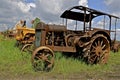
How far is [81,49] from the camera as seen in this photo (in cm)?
1514

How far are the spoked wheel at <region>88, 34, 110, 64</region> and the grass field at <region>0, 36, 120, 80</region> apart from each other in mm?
469

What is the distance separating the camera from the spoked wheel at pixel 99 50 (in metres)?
15.0

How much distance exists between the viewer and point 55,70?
41.9ft

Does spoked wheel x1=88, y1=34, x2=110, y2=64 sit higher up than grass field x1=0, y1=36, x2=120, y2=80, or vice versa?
spoked wheel x1=88, y1=34, x2=110, y2=64

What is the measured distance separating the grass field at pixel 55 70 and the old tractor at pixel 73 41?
47cm

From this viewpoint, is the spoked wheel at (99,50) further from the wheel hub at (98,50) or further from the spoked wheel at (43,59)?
the spoked wheel at (43,59)

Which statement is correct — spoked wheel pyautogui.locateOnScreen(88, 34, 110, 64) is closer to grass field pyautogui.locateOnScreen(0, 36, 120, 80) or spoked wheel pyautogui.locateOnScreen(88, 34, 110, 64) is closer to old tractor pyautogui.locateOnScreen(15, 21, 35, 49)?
grass field pyautogui.locateOnScreen(0, 36, 120, 80)

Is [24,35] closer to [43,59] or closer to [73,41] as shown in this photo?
[73,41]

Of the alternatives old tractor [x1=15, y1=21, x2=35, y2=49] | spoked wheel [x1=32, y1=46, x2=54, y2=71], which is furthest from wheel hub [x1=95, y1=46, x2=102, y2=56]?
old tractor [x1=15, y1=21, x2=35, y2=49]

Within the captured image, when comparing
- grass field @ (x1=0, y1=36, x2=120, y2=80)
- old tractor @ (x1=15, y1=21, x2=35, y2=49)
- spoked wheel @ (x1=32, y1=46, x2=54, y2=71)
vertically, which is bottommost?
grass field @ (x1=0, y1=36, x2=120, y2=80)

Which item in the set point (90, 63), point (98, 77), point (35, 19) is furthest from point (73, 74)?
point (35, 19)

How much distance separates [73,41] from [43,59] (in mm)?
2382

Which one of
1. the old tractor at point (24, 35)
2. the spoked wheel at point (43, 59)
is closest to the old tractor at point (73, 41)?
the spoked wheel at point (43, 59)

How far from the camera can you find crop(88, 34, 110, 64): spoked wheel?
15.0m
